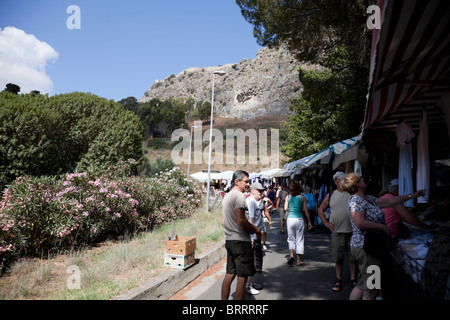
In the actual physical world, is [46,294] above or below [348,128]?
below

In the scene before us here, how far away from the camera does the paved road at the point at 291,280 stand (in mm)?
4445

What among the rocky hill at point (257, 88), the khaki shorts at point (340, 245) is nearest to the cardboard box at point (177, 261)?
the khaki shorts at point (340, 245)

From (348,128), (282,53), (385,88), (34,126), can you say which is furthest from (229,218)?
(282,53)

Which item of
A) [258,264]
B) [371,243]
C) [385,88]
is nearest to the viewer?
[371,243]

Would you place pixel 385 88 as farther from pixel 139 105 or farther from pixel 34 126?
pixel 139 105

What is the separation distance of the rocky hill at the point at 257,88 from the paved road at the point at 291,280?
88.9 metres

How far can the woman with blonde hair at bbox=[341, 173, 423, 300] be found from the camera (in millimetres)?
3186

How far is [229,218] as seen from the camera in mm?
3881

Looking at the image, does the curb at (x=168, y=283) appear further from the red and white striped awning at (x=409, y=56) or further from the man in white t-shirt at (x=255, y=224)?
the red and white striped awning at (x=409, y=56)

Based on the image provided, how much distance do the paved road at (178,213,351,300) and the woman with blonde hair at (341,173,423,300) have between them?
118 centimetres

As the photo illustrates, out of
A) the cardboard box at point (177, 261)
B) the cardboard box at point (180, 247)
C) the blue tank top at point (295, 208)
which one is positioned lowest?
the cardboard box at point (177, 261)

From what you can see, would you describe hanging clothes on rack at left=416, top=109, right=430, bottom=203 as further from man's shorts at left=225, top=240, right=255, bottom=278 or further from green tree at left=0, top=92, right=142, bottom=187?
green tree at left=0, top=92, right=142, bottom=187

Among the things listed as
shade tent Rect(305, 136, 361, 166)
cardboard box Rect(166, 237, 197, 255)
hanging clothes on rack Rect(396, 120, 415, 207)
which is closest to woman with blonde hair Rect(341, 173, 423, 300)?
hanging clothes on rack Rect(396, 120, 415, 207)
